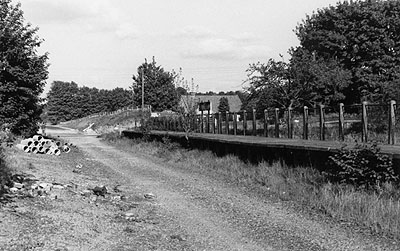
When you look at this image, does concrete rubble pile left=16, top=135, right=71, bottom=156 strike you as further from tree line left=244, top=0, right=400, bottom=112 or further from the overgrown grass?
tree line left=244, top=0, right=400, bottom=112

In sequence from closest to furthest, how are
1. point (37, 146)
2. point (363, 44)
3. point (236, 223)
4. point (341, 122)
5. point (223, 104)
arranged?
1. point (236, 223)
2. point (341, 122)
3. point (37, 146)
4. point (363, 44)
5. point (223, 104)

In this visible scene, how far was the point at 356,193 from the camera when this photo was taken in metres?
7.88

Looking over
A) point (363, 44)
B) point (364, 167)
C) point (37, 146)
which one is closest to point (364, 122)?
point (364, 167)

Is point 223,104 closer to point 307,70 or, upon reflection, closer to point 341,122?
point 307,70

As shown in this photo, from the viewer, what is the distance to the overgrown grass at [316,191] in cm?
679

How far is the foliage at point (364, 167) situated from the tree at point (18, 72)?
55.3 feet

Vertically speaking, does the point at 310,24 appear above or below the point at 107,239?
above

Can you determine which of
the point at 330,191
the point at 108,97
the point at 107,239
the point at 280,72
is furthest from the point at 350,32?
the point at 108,97

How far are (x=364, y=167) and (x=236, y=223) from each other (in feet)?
9.45

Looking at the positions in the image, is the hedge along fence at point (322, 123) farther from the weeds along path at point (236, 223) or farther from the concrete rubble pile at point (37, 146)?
the concrete rubble pile at point (37, 146)

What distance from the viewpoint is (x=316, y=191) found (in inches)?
350

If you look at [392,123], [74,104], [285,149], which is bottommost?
[285,149]

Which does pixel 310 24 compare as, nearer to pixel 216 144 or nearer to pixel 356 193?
pixel 216 144

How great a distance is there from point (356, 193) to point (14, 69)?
19.1 metres
